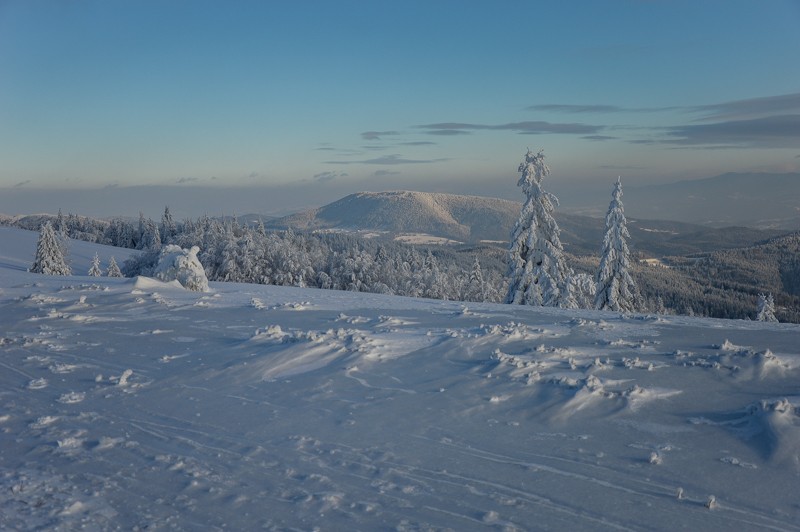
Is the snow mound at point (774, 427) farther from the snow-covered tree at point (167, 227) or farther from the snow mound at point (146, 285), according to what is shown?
the snow-covered tree at point (167, 227)

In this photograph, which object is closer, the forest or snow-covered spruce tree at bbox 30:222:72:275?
snow-covered spruce tree at bbox 30:222:72:275

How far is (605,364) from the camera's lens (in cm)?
718

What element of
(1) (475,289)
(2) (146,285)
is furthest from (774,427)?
(1) (475,289)

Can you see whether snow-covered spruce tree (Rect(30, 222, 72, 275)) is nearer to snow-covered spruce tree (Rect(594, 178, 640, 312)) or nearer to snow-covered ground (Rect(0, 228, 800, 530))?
snow-covered ground (Rect(0, 228, 800, 530))

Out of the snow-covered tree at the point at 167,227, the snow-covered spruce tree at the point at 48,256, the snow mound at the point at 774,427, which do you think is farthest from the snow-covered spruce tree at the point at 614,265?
the snow-covered tree at the point at 167,227

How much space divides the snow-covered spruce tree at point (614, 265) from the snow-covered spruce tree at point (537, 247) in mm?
2517

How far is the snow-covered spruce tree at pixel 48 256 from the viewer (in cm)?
4641

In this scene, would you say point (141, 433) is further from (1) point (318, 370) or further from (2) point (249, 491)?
(1) point (318, 370)

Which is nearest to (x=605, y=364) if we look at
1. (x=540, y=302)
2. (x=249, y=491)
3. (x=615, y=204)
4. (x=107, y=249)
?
(x=249, y=491)

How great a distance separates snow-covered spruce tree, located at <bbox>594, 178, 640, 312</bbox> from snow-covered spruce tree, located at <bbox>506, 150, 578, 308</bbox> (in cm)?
252

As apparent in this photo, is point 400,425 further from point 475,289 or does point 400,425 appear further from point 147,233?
point 147,233

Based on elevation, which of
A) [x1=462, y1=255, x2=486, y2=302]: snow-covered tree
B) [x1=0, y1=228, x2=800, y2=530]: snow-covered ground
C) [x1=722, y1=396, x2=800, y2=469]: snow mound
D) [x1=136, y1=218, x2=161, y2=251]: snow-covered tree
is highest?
[x1=722, y1=396, x2=800, y2=469]: snow mound

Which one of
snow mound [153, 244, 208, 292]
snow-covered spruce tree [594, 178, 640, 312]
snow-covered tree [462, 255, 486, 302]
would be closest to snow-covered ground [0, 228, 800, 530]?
snow mound [153, 244, 208, 292]

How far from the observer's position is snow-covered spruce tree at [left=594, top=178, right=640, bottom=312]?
3028 centimetres
